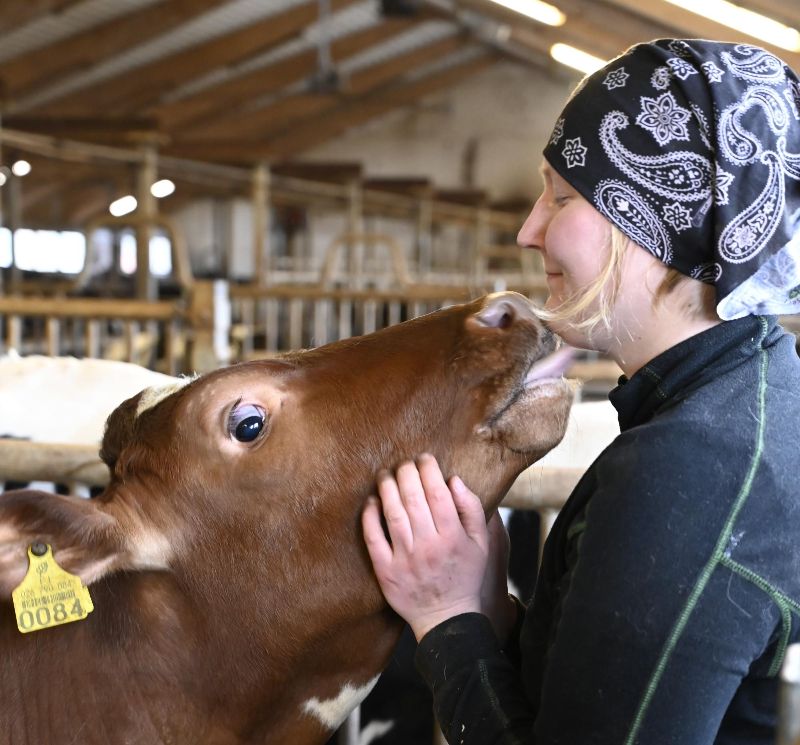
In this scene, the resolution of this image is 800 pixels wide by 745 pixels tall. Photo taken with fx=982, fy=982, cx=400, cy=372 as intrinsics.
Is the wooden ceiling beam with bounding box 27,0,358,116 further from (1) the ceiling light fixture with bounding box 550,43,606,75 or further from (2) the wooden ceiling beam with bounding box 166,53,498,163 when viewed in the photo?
(2) the wooden ceiling beam with bounding box 166,53,498,163

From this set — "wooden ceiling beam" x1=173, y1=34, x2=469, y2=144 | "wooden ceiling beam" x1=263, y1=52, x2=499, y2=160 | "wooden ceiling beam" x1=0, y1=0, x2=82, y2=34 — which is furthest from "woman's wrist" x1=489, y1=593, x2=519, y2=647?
"wooden ceiling beam" x1=263, y1=52, x2=499, y2=160

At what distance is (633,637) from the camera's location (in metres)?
1.03

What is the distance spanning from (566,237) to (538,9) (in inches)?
333

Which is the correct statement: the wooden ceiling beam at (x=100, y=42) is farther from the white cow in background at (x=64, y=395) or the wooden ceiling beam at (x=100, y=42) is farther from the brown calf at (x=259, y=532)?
the brown calf at (x=259, y=532)

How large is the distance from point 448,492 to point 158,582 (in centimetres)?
48

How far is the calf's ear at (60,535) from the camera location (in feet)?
4.36

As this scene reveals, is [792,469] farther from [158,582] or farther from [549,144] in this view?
[158,582]

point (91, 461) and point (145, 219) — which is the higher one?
point (91, 461)

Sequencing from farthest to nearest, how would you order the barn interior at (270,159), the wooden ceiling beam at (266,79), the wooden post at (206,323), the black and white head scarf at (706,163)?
1. the wooden ceiling beam at (266,79)
2. the barn interior at (270,159)
3. the wooden post at (206,323)
4. the black and white head scarf at (706,163)

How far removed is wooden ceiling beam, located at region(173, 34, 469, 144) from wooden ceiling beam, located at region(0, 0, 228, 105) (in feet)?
15.6

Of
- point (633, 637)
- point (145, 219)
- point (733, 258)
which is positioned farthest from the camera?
point (145, 219)

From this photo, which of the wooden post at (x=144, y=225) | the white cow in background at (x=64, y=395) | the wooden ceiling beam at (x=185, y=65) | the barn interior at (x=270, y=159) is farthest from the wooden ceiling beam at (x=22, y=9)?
the white cow in background at (x=64, y=395)

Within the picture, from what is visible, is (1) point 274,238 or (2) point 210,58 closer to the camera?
(2) point 210,58

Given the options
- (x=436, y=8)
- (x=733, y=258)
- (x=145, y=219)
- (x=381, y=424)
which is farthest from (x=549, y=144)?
(x=436, y=8)
